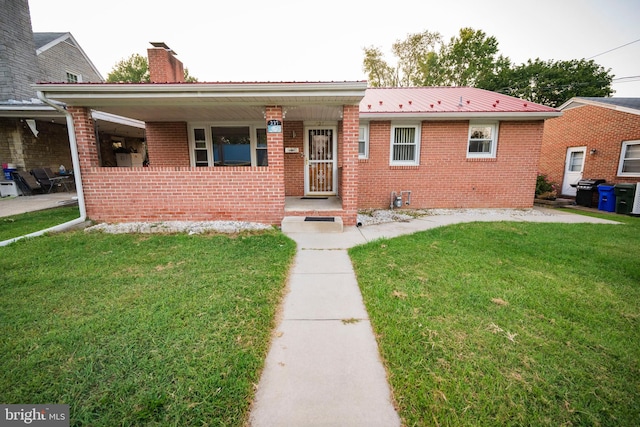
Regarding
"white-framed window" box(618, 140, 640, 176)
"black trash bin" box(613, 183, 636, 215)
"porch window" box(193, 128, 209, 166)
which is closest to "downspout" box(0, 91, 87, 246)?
"porch window" box(193, 128, 209, 166)

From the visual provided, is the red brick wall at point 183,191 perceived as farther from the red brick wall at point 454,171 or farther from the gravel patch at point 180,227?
the red brick wall at point 454,171

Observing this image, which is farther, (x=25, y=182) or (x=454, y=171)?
(x=25, y=182)

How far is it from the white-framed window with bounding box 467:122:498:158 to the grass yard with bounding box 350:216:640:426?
463 cm

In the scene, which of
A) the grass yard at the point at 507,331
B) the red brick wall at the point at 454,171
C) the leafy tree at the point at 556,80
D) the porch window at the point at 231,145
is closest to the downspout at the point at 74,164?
the porch window at the point at 231,145

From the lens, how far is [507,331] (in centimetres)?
238

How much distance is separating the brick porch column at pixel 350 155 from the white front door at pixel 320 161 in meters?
2.72

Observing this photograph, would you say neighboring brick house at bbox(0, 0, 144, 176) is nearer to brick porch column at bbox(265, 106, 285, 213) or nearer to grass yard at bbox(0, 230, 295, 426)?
brick porch column at bbox(265, 106, 285, 213)

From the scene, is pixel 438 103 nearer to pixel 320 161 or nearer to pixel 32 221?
pixel 320 161

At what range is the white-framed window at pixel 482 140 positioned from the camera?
8451mm

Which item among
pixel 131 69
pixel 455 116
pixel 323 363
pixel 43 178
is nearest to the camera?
pixel 323 363

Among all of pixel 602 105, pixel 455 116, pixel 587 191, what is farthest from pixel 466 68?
pixel 455 116

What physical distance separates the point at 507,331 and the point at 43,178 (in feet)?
49.1

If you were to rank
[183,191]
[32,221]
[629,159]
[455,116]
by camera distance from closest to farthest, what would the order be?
[183,191], [32,221], [455,116], [629,159]

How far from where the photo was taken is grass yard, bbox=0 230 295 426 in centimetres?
167
